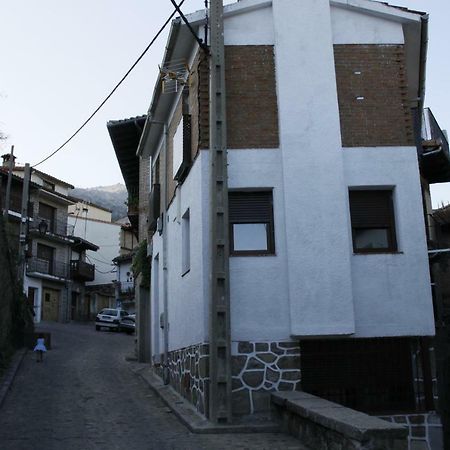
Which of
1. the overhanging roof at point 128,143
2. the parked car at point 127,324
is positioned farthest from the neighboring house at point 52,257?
the overhanging roof at point 128,143

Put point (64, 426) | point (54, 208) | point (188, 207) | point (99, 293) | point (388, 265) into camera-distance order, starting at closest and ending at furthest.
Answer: point (64, 426) < point (388, 265) < point (188, 207) < point (54, 208) < point (99, 293)

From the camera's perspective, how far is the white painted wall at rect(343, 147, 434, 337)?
31.0ft

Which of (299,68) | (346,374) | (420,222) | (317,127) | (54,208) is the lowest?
(346,374)

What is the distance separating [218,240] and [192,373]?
8.80 ft

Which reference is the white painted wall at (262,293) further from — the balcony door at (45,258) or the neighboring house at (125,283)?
the neighboring house at (125,283)

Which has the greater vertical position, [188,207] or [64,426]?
[188,207]

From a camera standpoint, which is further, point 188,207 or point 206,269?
point 188,207

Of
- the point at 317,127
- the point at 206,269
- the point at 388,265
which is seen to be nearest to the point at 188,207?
the point at 206,269

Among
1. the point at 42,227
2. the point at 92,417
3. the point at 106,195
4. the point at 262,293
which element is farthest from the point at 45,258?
the point at 106,195

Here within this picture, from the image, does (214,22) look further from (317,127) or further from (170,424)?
(170,424)

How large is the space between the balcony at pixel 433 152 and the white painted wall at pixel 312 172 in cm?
597

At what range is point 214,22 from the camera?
9906mm

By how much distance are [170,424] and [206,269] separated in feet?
8.20

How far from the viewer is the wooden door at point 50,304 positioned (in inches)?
1706
